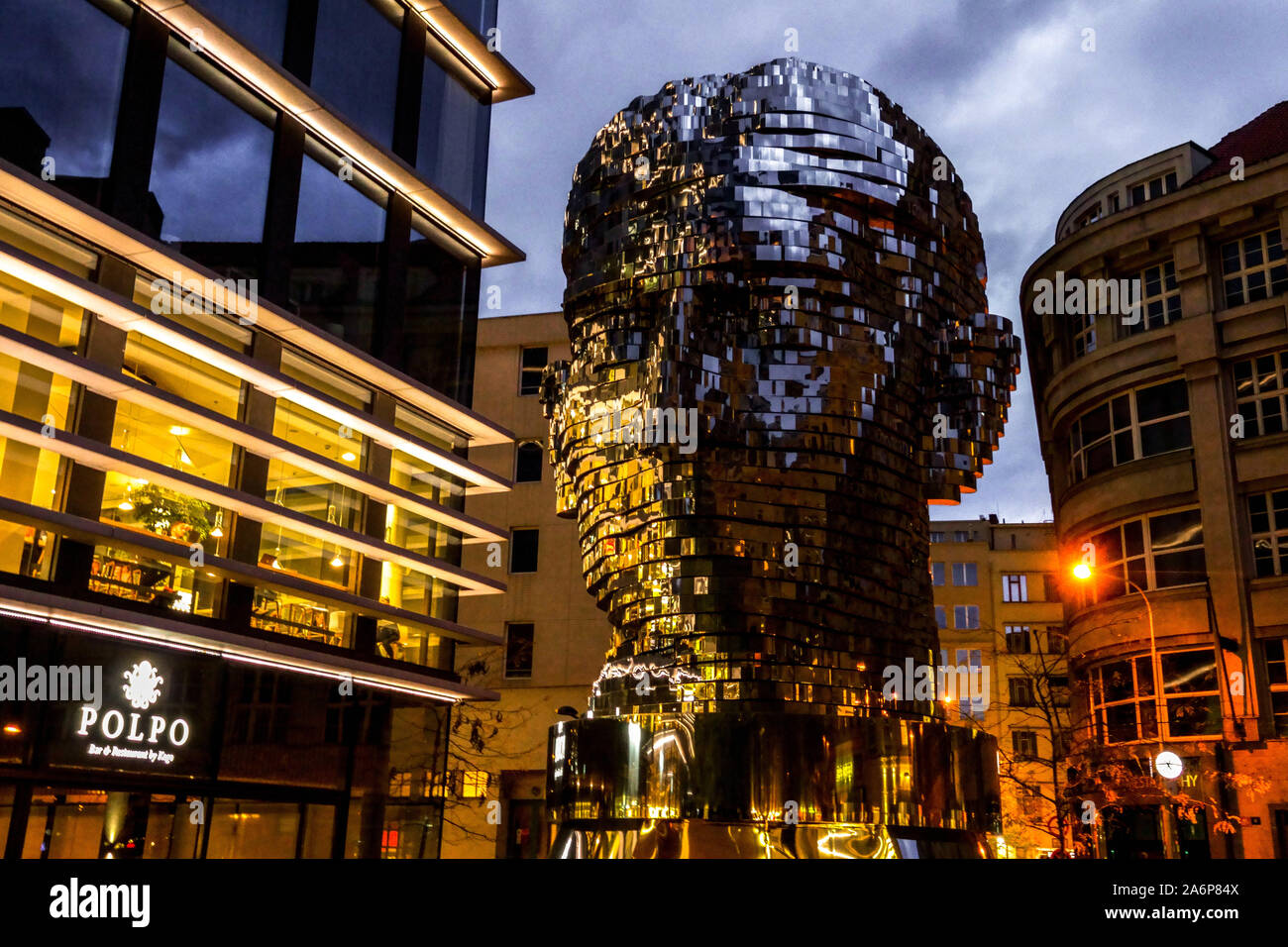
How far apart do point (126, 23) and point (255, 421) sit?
6.46 metres

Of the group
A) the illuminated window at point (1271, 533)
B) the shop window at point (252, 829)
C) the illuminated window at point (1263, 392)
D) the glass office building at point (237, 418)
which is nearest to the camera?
the glass office building at point (237, 418)

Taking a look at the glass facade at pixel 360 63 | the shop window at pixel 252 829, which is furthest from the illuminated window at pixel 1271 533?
the shop window at pixel 252 829

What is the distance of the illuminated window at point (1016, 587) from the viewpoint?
2665 inches

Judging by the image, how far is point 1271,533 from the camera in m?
30.1

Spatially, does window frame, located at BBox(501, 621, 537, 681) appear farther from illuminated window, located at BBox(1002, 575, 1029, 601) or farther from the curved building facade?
illuminated window, located at BBox(1002, 575, 1029, 601)

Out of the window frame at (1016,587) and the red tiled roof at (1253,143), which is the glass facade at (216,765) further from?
the window frame at (1016,587)

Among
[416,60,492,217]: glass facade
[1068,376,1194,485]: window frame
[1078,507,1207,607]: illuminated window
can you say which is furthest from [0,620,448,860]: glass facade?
[1068,376,1194,485]: window frame

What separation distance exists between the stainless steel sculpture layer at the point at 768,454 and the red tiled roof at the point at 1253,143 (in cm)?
3091

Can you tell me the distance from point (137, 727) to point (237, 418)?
17.6ft

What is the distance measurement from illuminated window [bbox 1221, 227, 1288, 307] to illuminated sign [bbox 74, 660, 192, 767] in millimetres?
28079

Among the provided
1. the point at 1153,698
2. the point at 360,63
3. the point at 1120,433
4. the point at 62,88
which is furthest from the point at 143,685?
the point at 1120,433

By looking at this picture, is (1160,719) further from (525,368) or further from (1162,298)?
(525,368)
